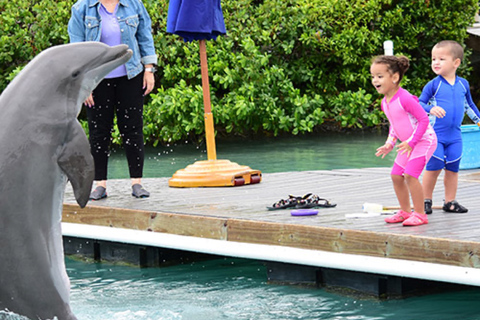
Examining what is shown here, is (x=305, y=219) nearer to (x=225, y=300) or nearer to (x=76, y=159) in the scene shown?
(x=225, y=300)

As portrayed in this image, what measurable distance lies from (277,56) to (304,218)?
399 inches

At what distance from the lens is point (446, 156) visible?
6.57m

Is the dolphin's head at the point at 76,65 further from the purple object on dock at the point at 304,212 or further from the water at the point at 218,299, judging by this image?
the purple object on dock at the point at 304,212

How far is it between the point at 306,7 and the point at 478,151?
6.81 m

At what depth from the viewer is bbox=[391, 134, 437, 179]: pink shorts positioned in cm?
604

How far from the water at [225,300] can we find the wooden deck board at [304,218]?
1.12 feet

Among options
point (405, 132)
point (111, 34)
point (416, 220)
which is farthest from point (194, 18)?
point (416, 220)

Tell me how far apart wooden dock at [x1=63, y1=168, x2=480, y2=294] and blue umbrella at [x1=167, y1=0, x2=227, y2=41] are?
1.52m

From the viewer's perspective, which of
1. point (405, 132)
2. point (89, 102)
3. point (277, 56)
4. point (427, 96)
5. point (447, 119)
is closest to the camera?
point (405, 132)

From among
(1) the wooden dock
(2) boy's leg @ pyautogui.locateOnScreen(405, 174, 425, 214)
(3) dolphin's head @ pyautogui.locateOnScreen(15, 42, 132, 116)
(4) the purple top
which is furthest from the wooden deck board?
(3) dolphin's head @ pyautogui.locateOnScreen(15, 42, 132, 116)

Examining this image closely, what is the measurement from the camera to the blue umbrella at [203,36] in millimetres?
8578

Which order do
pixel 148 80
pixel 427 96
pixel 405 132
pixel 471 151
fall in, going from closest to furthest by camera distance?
pixel 405 132 → pixel 427 96 → pixel 148 80 → pixel 471 151

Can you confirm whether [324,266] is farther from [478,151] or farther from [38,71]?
[478,151]

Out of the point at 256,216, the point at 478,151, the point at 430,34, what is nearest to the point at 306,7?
the point at 430,34
